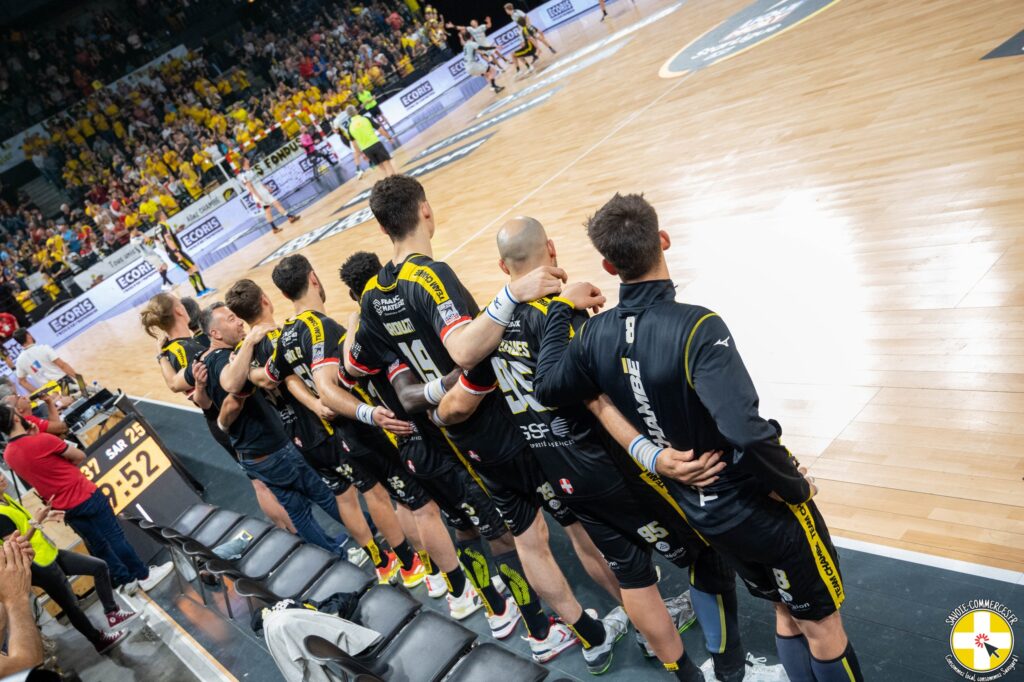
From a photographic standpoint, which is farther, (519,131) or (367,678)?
(519,131)

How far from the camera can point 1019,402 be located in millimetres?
3758

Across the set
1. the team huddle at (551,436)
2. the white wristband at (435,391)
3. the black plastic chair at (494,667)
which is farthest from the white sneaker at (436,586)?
the white wristband at (435,391)

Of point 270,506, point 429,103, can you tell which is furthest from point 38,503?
point 429,103

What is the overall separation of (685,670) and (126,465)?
18.8 feet

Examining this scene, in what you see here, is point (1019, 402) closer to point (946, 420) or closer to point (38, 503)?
point (946, 420)

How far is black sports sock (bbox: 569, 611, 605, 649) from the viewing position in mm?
3328

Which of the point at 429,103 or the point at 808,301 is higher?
the point at 429,103

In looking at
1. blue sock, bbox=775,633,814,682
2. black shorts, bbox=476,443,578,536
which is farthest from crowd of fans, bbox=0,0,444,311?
blue sock, bbox=775,633,814,682

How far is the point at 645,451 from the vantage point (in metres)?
2.43

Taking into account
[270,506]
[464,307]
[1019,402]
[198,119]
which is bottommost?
[1019,402]

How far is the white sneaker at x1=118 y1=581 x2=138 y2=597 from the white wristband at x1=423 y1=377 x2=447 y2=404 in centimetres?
391

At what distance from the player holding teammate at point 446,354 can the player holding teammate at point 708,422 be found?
2.30ft

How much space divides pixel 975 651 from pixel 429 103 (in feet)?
76.8

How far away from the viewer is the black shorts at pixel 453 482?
3689mm
